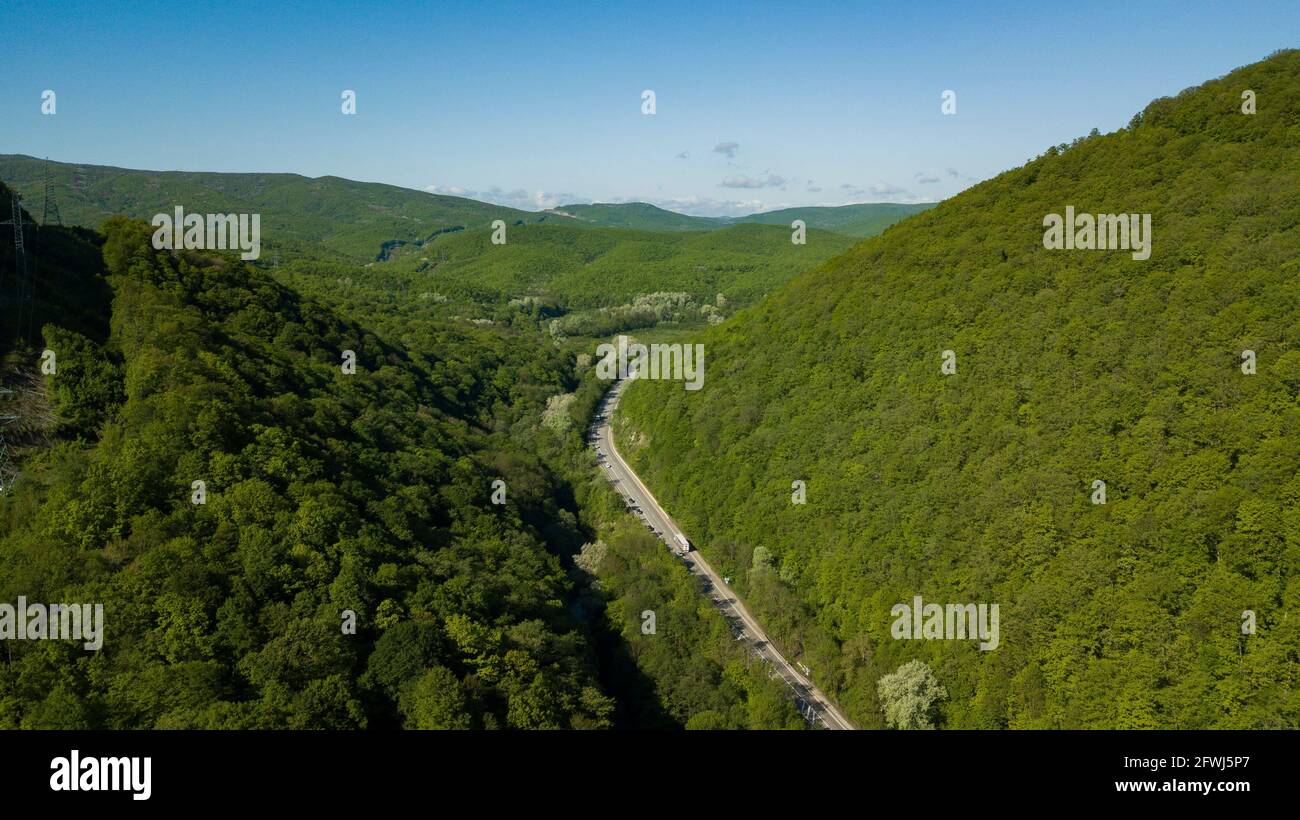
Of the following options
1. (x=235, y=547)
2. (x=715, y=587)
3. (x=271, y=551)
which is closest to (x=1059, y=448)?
(x=715, y=587)

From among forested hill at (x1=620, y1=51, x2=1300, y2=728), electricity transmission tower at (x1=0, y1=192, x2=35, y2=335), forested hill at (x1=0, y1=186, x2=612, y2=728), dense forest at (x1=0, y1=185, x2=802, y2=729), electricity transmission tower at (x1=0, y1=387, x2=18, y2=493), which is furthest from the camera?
electricity transmission tower at (x1=0, y1=192, x2=35, y2=335)

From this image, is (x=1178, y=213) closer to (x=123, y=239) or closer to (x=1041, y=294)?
(x=1041, y=294)

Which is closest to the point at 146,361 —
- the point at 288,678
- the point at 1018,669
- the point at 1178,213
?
the point at 288,678

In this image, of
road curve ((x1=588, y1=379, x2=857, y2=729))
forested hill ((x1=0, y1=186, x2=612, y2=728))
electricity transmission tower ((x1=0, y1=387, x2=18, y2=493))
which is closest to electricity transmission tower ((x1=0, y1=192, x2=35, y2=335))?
forested hill ((x1=0, y1=186, x2=612, y2=728))

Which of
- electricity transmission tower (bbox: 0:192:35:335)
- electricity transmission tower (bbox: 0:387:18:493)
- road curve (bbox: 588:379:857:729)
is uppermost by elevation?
electricity transmission tower (bbox: 0:192:35:335)

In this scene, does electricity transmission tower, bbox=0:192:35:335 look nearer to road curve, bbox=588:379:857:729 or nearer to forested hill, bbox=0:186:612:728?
forested hill, bbox=0:186:612:728

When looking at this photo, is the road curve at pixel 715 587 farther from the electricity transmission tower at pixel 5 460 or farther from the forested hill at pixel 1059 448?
the electricity transmission tower at pixel 5 460
